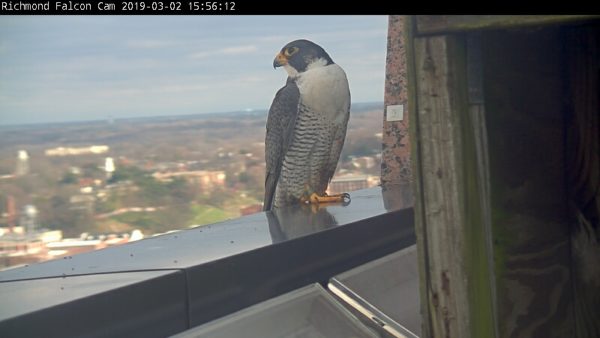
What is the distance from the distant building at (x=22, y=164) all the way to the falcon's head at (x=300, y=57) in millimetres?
2191

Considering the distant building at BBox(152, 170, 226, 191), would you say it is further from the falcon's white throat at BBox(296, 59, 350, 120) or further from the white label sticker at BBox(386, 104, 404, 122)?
the white label sticker at BBox(386, 104, 404, 122)

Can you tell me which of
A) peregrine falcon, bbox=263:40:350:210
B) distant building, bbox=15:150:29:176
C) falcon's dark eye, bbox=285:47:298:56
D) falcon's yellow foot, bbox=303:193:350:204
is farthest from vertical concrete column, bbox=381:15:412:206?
distant building, bbox=15:150:29:176

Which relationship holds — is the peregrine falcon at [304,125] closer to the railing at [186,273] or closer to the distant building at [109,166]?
the railing at [186,273]

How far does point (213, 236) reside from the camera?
1.93 meters

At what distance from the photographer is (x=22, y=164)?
1.44 m

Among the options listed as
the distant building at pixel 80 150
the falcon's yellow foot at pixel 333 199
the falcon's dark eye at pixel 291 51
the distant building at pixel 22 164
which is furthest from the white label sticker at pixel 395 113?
the distant building at pixel 22 164

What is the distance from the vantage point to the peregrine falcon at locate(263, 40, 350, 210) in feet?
11.1

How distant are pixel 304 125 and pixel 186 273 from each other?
6.96 feet

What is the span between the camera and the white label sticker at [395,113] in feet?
12.6

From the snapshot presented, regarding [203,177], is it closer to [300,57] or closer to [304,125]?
[304,125]

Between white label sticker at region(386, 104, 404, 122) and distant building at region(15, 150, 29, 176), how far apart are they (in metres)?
2.71

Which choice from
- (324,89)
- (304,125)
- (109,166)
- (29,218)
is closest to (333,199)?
(304,125)

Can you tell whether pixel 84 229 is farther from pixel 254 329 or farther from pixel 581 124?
pixel 581 124
